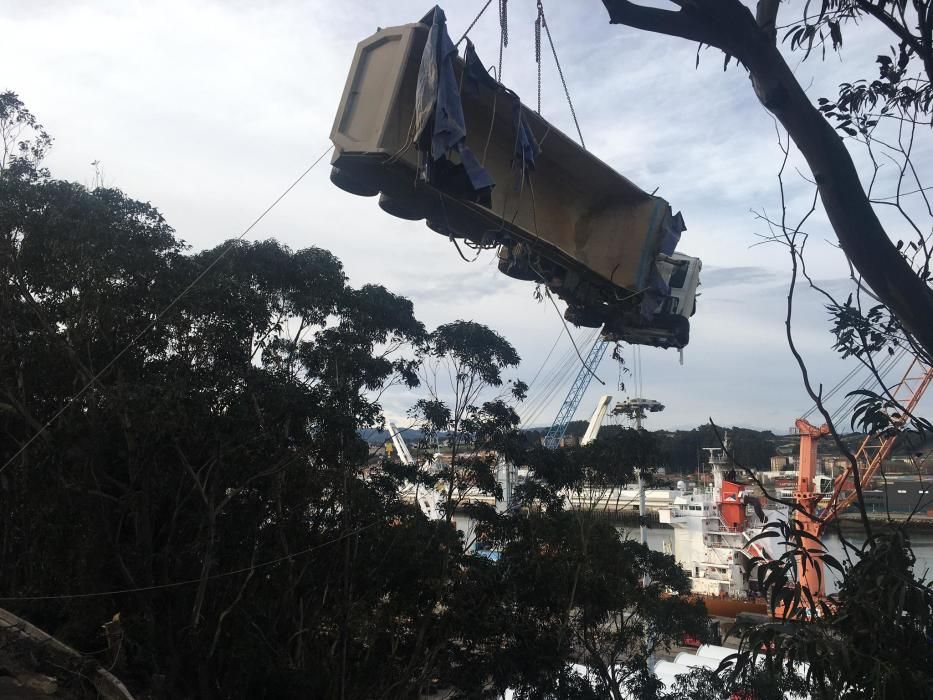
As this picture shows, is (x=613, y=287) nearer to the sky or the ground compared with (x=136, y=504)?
nearer to the sky

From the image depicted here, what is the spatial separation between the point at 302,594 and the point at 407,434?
3.38 m

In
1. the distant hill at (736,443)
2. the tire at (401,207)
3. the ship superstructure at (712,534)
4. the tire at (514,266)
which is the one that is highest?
the tire at (401,207)

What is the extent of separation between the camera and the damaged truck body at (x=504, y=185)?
3102 millimetres

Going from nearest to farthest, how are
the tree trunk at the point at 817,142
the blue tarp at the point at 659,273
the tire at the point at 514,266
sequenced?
the tree trunk at the point at 817,142 < the tire at the point at 514,266 < the blue tarp at the point at 659,273

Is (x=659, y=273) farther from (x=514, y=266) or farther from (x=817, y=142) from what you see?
(x=817, y=142)

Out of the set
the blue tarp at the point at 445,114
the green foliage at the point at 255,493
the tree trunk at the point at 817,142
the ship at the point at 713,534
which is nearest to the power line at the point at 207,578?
the green foliage at the point at 255,493

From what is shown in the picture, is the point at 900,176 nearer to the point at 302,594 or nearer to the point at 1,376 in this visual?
the point at 1,376

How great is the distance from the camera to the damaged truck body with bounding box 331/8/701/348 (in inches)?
122

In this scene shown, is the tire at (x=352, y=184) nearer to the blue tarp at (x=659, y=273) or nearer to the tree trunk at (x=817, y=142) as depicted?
the tree trunk at (x=817, y=142)

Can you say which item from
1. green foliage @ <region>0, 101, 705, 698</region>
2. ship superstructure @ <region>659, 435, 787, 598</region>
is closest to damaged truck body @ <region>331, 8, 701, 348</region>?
green foliage @ <region>0, 101, 705, 698</region>

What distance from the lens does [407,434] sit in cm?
1337

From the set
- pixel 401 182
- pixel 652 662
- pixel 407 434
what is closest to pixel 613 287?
pixel 401 182

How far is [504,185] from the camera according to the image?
153 inches

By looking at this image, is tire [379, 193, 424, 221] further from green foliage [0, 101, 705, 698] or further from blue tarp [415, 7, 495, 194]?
green foliage [0, 101, 705, 698]
